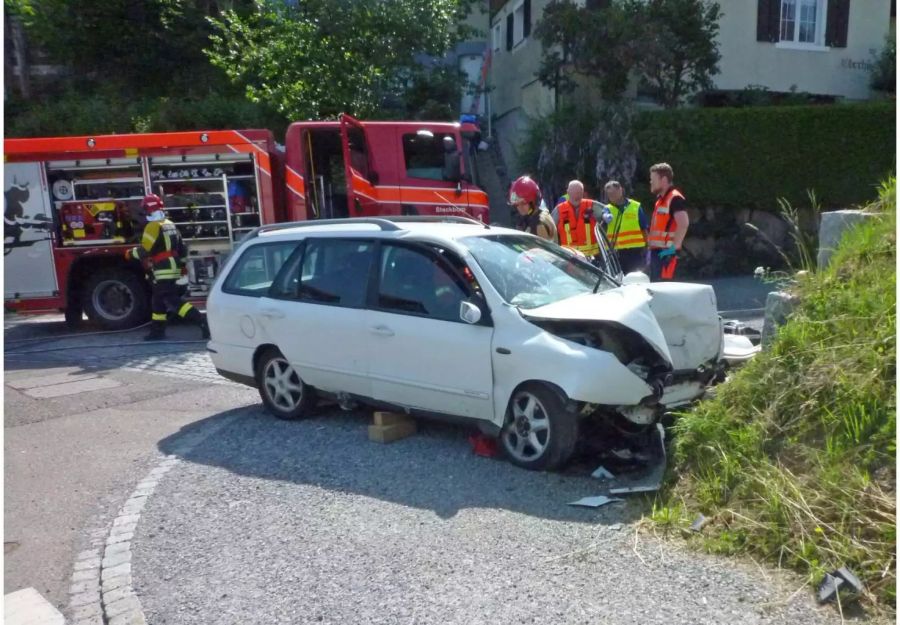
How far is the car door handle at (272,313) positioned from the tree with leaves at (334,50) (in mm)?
10247

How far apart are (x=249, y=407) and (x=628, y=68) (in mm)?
10531

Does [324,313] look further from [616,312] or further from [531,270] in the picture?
[616,312]

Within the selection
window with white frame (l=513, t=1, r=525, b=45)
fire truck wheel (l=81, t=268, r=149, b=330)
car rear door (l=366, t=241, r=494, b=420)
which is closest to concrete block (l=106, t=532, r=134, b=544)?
car rear door (l=366, t=241, r=494, b=420)

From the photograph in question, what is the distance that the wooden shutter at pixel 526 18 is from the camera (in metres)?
21.4

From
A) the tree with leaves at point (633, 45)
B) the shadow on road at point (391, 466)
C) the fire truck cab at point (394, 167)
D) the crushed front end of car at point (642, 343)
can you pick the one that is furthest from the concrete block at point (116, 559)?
the tree with leaves at point (633, 45)

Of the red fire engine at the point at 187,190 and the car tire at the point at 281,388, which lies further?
the red fire engine at the point at 187,190

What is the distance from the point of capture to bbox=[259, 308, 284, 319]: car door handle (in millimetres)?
7172

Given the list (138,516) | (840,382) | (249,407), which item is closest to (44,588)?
(138,516)

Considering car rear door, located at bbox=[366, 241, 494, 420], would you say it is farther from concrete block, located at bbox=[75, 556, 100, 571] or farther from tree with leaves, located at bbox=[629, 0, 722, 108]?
tree with leaves, located at bbox=[629, 0, 722, 108]

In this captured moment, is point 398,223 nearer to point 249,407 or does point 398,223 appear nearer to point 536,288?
point 536,288

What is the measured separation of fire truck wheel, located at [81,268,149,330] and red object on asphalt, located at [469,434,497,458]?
7922 mm

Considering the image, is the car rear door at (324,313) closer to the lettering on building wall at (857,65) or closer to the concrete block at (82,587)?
the concrete block at (82,587)

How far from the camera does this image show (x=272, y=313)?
723 cm

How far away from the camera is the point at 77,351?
11.4 metres
